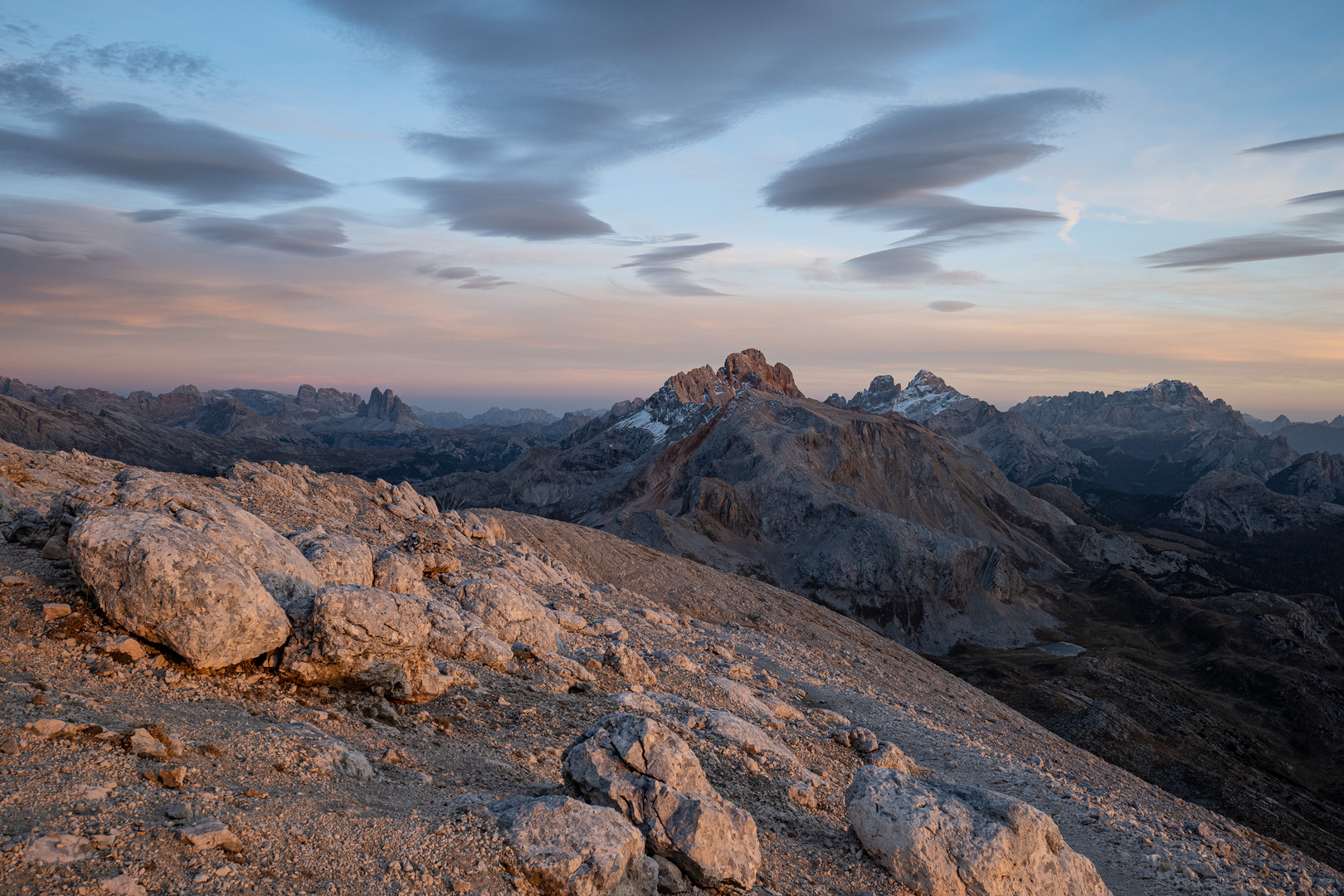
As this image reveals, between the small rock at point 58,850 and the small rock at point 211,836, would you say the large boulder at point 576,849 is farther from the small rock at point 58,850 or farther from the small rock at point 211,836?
the small rock at point 58,850

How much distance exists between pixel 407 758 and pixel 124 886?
5898mm

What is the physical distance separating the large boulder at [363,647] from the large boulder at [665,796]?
5.27 meters

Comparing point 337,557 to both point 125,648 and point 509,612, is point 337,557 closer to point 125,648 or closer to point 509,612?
point 509,612

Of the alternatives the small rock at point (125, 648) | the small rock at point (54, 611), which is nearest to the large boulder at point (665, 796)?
the small rock at point (125, 648)

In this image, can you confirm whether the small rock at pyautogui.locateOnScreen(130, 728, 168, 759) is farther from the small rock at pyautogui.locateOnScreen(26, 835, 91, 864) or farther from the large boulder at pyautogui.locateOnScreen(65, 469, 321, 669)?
the large boulder at pyautogui.locateOnScreen(65, 469, 321, 669)

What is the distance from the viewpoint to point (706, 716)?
19.1 meters

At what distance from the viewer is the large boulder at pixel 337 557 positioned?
1992 cm

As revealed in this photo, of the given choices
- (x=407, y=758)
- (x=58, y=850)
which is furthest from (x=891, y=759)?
(x=58, y=850)

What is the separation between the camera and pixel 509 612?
23.2 m

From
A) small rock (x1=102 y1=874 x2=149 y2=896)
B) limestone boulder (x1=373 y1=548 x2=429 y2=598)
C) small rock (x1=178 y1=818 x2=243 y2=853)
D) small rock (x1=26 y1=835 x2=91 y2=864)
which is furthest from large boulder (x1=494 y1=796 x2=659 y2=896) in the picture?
limestone boulder (x1=373 y1=548 x2=429 y2=598)

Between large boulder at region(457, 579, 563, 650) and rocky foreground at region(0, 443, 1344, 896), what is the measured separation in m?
0.11

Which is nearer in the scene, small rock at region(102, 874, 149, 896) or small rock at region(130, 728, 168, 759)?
small rock at region(102, 874, 149, 896)

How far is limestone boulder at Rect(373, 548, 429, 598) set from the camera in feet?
71.9

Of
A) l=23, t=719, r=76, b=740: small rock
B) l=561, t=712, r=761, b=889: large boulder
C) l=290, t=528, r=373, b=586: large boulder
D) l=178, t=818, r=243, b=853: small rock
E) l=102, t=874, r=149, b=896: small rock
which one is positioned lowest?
l=561, t=712, r=761, b=889: large boulder
